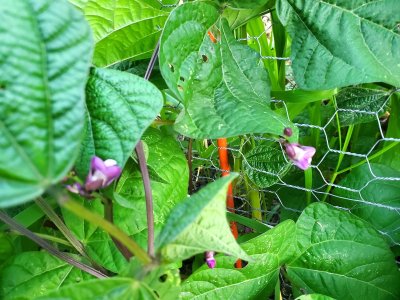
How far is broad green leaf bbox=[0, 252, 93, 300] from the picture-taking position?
71 cm

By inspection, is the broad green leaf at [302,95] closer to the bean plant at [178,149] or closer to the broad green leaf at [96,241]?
the bean plant at [178,149]

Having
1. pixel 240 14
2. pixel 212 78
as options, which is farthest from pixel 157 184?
pixel 240 14

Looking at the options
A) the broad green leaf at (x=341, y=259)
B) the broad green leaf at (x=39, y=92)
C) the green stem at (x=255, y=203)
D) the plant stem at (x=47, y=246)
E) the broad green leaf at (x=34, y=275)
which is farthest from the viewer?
the green stem at (x=255, y=203)

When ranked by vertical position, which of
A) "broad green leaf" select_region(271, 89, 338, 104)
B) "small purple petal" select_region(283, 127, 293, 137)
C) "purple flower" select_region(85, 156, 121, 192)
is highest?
"purple flower" select_region(85, 156, 121, 192)

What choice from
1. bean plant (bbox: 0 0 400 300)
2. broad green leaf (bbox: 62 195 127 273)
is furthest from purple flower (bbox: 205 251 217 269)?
broad green leaf (bbox: 62 195 127 273)

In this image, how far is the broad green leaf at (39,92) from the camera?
354mm

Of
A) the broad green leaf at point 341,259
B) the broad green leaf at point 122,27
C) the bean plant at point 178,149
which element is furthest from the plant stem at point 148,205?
the broad green leaf at point 341,259

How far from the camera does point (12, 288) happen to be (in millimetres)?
714

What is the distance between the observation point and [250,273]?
80cm

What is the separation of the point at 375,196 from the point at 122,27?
1.74 feet

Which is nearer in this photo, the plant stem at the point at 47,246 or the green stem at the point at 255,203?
the plant stem at the point at 47,246

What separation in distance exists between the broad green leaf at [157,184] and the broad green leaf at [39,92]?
0.34m

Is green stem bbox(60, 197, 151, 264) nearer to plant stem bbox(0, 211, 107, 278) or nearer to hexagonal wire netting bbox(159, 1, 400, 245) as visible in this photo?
plant stem bbox(0, 211, 107, 278)

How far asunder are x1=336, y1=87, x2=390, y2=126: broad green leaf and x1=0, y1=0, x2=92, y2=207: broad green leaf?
552mm
